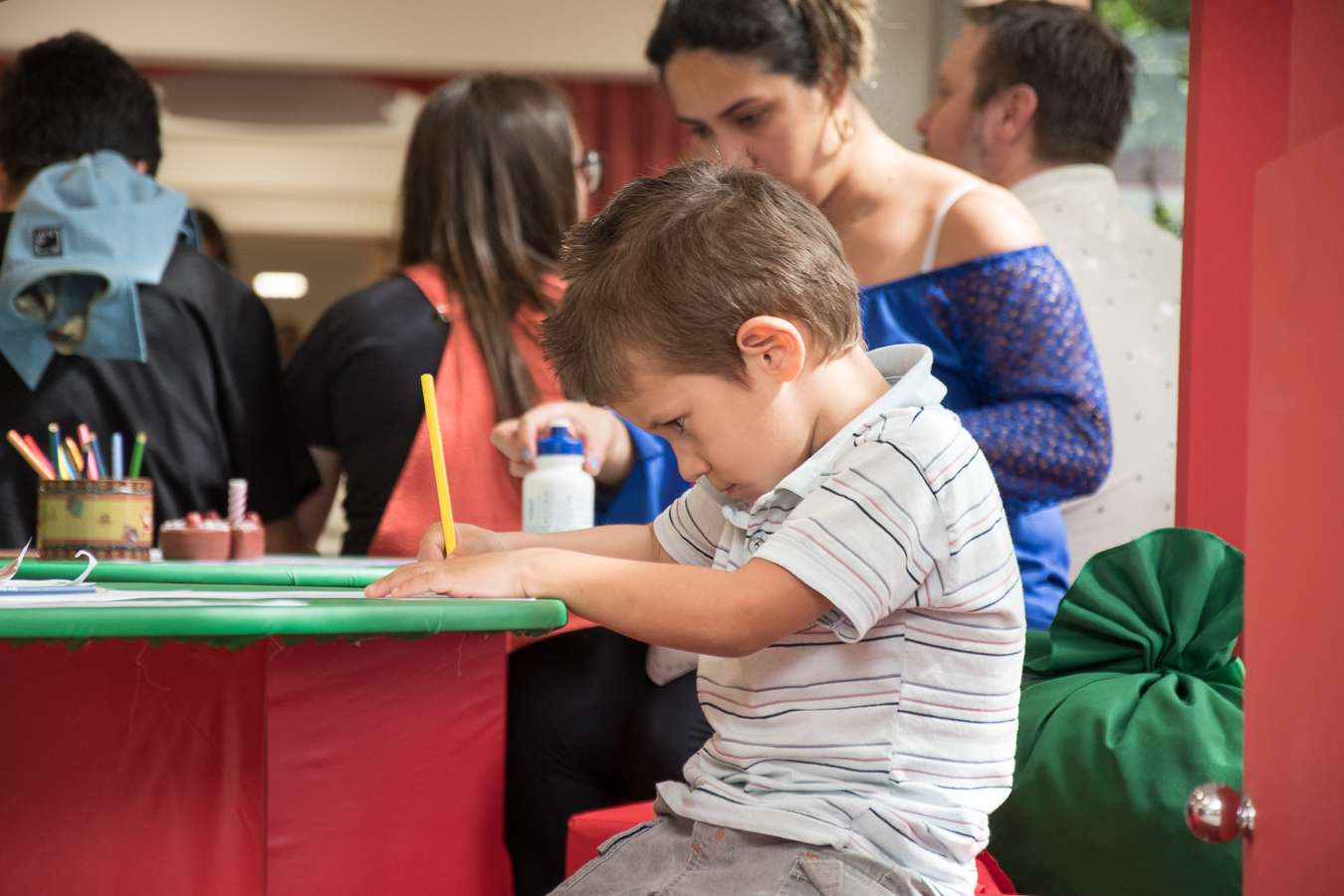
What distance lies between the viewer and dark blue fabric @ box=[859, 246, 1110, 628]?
57.6 inches

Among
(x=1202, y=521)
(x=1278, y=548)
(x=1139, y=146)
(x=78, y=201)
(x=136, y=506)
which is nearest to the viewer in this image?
(x=1278, y=548)

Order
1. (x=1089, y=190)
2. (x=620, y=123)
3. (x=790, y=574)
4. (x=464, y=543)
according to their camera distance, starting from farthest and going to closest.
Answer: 1. (x=620, y=123)
2. (x=1089, y=190)
3. (x=464, y=543)
4. (x=790, y=574)

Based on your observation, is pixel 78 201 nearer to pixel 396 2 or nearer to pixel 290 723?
pixel 290 723

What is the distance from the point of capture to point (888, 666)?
0.93 meters

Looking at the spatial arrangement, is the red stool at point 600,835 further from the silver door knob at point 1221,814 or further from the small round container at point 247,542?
the small round container at point 247,542

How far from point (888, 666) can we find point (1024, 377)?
2.24ft

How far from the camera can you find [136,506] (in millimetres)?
1397

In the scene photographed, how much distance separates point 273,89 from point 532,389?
2942mm

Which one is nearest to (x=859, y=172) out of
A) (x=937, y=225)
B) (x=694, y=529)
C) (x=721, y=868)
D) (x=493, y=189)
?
(x=937, y=225)

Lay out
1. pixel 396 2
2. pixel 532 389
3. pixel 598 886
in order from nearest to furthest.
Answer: pixel 598 886
pixel 532 389
pixel 396 2

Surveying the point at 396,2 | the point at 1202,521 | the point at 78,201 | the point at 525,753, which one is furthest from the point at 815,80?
the point at 396,2

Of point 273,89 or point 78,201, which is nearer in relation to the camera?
point 78,201

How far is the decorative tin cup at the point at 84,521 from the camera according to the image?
1363 millimetres

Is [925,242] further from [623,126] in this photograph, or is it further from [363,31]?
[623,126]
